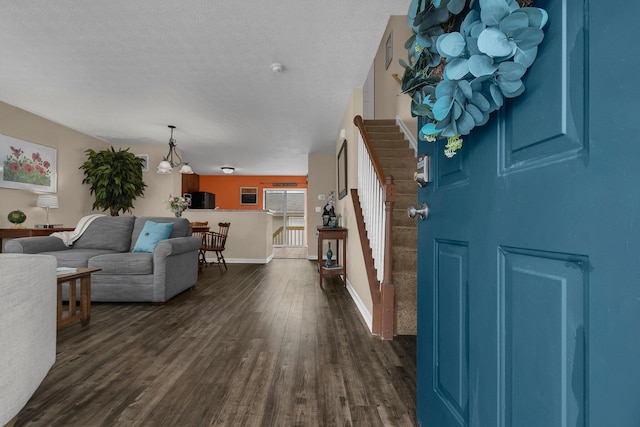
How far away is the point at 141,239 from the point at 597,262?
4222 millimetres

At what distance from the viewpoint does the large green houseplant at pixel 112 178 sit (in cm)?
602

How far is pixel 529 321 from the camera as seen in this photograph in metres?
0.76

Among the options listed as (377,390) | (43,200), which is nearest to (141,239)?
(43,200)

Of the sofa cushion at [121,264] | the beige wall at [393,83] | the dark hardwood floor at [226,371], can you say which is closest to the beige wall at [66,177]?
the sofa cushion at [121,264]

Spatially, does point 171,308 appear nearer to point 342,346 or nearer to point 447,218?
point 342,346

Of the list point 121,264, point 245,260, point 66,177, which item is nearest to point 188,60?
point 121,264

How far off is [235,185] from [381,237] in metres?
9.86

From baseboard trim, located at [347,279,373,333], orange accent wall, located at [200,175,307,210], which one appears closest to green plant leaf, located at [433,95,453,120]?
baseboard trim, located at [347,279,373,333]

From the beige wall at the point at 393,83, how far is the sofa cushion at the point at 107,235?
3.86 metres

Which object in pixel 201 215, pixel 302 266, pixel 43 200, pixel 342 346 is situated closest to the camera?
pixel 342 346

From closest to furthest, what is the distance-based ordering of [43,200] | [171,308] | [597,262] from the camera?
1. [597,262]
2. [171,308]
3. [43,200]

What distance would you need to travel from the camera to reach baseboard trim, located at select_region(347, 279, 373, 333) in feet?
9.28

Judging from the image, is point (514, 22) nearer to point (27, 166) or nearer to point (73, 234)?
point (73, 234)

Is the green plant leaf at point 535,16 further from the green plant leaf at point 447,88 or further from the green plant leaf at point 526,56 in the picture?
the green plant leaf at point 447,88
